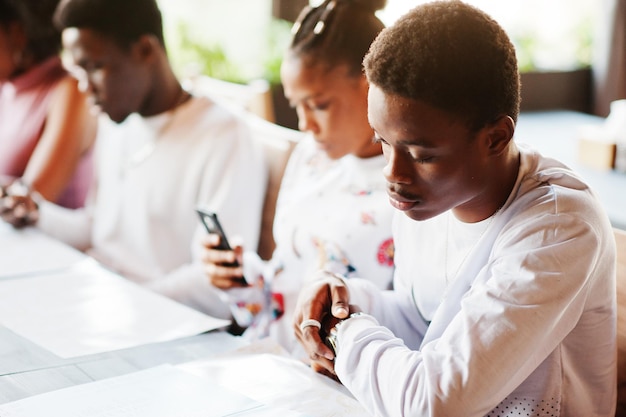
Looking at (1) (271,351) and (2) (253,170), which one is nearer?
(1) (271,351)

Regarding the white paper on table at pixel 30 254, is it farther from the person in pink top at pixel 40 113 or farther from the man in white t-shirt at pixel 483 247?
the man in white t-shirt at pixel 483 247

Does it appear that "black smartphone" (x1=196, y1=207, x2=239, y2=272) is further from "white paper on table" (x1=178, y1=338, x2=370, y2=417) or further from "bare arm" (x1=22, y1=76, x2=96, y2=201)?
"bare arm" (x1=22, y1=76, x2=96, y2=201)

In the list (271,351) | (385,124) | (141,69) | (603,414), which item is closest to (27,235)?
(141,69)

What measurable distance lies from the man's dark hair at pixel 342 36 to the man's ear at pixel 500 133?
0.57m

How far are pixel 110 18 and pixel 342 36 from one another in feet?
2.22

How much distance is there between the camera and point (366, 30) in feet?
4.71

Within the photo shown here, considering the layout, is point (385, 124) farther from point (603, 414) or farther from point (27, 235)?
point (27, 235)

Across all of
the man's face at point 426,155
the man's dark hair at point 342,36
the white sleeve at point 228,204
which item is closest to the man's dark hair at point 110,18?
the white sleeve at point 228,204

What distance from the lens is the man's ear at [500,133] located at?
867 millimetres

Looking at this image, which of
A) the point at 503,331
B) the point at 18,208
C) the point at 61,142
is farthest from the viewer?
the point at 61,142

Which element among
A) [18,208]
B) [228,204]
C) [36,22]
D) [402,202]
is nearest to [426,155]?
[402,202]

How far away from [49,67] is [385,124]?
1.78 m

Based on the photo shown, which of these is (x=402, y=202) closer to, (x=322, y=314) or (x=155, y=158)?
(x=322, y=314)

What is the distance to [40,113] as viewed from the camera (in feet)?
7.59
